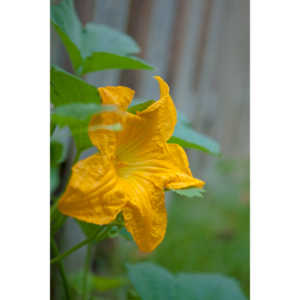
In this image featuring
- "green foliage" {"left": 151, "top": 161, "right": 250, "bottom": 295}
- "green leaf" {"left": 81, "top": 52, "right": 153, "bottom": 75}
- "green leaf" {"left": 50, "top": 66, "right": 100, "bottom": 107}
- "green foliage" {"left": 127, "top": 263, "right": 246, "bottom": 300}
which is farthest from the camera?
"green foliage" {"left": 151, "top": 161, "right": 250, "bottom": 295}

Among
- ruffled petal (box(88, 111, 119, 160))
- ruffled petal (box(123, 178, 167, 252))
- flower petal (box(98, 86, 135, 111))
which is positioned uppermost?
flower petal (box(98, 86, 135, 111))

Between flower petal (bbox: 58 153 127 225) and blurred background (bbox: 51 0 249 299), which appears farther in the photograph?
blurred background (bbox: 51 0 249 299)

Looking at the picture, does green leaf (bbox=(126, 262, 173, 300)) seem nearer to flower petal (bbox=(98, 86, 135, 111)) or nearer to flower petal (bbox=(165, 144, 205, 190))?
flower petal (bbox=(165, 144, 205, 190))

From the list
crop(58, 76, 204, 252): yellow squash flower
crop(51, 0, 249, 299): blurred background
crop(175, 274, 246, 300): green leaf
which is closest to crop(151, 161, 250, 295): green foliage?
crop(51, 0, 249, 299): blurred background

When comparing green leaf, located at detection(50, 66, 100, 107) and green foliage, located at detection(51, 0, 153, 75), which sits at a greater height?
green foliage, located at detection(51, 0, 153, 75)

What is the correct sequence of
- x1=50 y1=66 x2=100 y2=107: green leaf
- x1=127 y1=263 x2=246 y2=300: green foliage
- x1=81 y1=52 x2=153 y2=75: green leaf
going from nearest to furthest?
x1=50 y1=66 x2=100 y2=107: green leaf → x1=81 y1=52 x2=153 y2=75: green leaf → x1=127 y1=263 x2=246 y2=300: green foliage

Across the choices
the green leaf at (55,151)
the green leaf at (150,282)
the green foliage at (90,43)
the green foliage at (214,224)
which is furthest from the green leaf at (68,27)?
the green foliage at (214,224)

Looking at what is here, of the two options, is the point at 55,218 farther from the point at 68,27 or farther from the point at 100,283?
the point at 100,283
